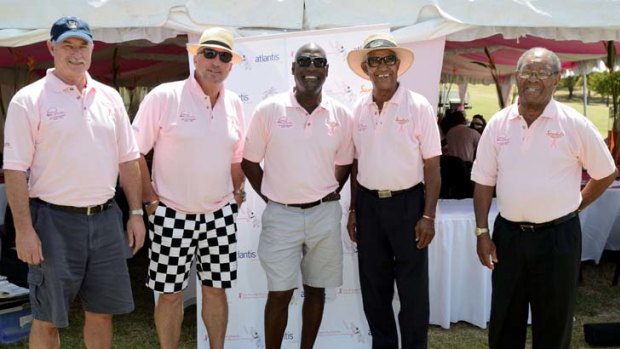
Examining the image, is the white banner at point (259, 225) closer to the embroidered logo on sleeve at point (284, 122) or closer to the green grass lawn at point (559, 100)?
the embroidered logo on sleeve at point (284, 122)

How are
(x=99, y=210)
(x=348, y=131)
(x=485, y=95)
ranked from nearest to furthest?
(x=99, y=210)
(x=348, y=131)
(x=485, y=95)

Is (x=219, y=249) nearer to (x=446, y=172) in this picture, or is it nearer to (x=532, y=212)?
(x=532, y=212)

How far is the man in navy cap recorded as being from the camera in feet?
9.37

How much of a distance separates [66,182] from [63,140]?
19 cm

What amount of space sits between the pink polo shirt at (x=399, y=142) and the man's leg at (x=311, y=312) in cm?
69

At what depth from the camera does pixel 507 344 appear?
334 cm

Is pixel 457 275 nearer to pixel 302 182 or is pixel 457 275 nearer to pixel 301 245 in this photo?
pixel 301 245

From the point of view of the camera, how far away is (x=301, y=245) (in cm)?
356

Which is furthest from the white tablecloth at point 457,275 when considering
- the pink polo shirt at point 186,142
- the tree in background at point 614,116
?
the tree in background at point 614,116

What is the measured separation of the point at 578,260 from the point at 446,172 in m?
2.70

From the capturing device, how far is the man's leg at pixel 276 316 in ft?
11.7

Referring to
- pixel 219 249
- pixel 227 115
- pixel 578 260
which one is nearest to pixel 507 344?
pixel 578 260

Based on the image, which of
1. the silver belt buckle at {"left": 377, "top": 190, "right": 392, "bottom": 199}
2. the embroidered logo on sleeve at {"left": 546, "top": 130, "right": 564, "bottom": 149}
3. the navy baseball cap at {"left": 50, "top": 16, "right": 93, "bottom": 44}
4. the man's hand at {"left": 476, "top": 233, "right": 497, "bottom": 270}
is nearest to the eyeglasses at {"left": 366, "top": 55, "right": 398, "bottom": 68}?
the silver belt buckle at {"left": 377, "top": 190, "right": 392, "bottom": 199}

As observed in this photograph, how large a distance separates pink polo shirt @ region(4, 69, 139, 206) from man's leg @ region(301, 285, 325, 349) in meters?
1.24
